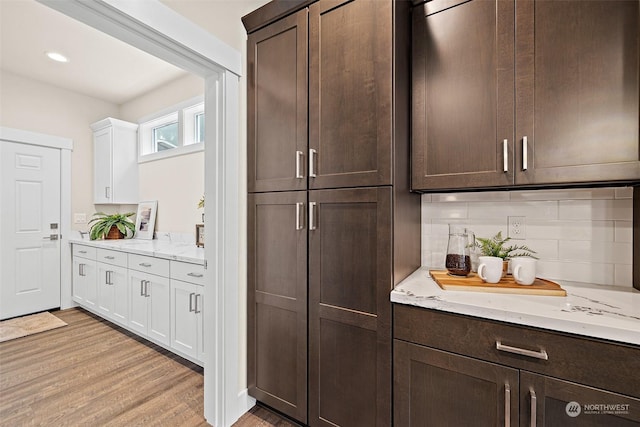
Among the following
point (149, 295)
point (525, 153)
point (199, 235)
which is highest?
point (525, 153)

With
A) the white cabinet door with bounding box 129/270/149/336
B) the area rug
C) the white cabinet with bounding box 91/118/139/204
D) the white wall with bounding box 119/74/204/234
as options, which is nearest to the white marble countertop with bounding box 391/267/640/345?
the white cabinet door with bounding box 129/270/149/336

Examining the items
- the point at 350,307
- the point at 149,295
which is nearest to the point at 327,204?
the point at 350,307

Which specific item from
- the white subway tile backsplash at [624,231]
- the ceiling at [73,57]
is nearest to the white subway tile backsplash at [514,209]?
the white subway tile backsplash at [624,231]

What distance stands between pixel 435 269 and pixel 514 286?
0.48 meters

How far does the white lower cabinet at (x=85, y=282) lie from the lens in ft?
11.2

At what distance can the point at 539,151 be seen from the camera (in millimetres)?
1220

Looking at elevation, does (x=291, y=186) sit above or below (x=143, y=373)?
above

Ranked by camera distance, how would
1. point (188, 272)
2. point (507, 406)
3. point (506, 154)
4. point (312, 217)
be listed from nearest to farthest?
1. point (507, 406)
2. point (506, 154)
3. point (312, 217)
4. point (188, 272)

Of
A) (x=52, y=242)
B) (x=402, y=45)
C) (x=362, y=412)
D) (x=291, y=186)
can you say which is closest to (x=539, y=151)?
(x=402, y=45)

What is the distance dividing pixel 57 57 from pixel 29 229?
2.05m

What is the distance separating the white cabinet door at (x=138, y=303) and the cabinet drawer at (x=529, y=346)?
243 cm

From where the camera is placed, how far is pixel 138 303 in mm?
2771

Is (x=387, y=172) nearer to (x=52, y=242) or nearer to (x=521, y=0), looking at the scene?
(x=521, y=0)
